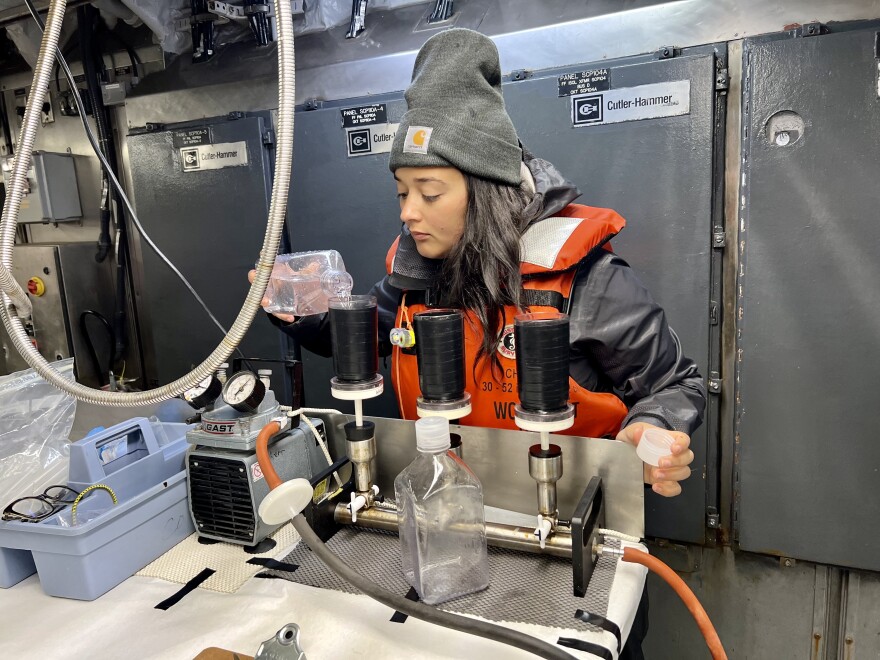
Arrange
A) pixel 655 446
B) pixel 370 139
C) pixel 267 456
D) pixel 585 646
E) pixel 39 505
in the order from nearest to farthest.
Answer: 1. pixel 585 646
2. pixel 655 446
3. pixel 267 456
4. pixel 39 505
5. pixel 370 139

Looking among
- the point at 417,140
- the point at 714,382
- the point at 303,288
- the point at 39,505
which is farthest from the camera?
the point at 714,382

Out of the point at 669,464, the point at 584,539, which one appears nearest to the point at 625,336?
the point at 669,464

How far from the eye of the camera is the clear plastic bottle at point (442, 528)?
902 mm

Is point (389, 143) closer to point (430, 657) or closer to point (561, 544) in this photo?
point (561, 544)

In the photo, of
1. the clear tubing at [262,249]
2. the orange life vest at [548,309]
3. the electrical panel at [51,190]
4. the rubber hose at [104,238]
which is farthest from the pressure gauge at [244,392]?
the electrical panel at [51,190]

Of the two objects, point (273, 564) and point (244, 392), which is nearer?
point (273, 564)

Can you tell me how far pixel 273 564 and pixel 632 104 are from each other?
4.74 ft

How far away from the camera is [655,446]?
874mm

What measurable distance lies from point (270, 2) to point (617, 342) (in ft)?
5.91

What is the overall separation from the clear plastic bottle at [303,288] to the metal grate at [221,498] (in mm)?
467

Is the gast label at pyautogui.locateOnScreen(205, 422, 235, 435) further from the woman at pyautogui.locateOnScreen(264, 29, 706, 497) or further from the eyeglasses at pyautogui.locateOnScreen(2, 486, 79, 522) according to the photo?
the woman at pyautogui.locateOnScreen(264, 29, 706, 497)

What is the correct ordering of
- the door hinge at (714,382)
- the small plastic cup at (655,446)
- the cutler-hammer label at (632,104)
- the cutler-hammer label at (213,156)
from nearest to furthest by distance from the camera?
the small plastic cup at (655,446) < the cutler-hammer label at (632,104) < the door hinge at (714,382) < the cutler-hammer label at (213,156)

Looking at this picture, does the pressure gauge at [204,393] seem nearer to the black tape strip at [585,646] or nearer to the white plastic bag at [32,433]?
the white plastic bag at [32,433]

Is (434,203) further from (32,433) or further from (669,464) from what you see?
(32,433)
